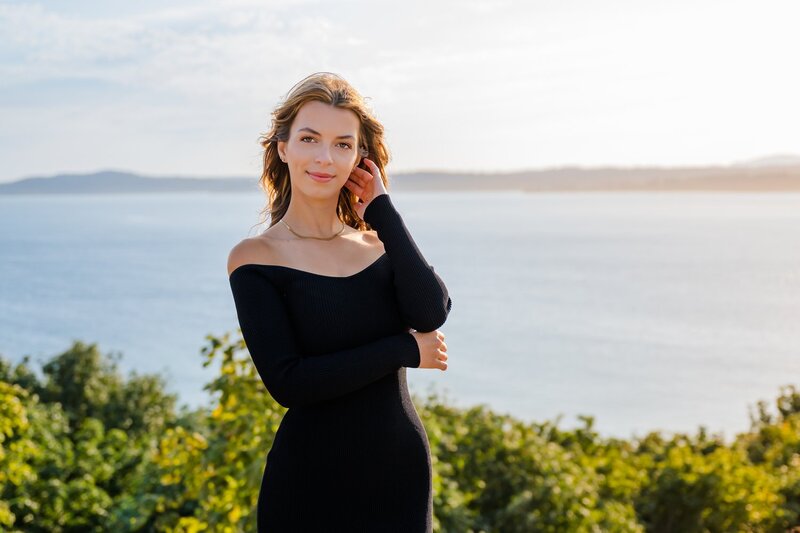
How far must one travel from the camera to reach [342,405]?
7.25ft

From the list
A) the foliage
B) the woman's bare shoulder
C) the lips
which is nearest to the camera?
the woman's bare shoulder

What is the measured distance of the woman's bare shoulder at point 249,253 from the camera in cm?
223

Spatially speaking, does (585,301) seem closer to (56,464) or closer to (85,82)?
(85,82)

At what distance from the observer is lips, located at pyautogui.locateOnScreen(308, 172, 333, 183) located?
2.33 metres

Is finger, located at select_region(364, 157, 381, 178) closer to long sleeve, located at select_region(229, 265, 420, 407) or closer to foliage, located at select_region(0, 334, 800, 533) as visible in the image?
long sleeve, located at select_region(229, 265, 420, 407)

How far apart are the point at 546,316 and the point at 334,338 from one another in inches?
2165

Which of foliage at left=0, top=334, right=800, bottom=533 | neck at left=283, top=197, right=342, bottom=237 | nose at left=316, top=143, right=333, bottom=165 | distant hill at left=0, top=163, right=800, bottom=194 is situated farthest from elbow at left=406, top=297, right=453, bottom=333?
distant hill at left=0, top=163, right=800, bottom=194

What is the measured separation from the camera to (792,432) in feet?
30.0

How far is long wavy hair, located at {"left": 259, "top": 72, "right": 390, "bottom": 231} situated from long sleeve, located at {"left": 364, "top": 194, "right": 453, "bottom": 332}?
26 cm

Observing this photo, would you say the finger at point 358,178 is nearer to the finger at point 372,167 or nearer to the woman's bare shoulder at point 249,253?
the finger at point 372,167

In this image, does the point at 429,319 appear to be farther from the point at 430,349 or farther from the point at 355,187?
the point at 355,187

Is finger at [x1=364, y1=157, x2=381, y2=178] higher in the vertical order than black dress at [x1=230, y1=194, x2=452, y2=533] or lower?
higher

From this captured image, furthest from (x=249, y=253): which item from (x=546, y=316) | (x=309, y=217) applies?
(x=546, y=316)

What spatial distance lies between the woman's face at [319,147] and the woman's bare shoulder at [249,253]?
21cm
